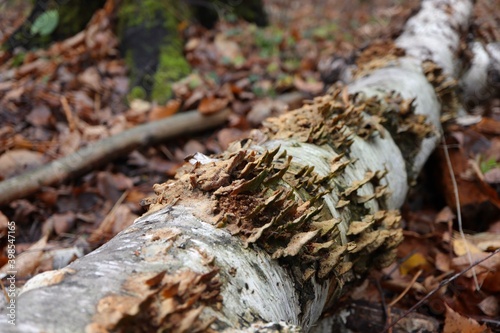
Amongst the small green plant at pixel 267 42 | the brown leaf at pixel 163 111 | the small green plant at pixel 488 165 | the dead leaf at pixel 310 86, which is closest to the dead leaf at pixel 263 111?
the dead leaf at pixel 310 86

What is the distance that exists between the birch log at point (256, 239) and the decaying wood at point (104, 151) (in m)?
1.68

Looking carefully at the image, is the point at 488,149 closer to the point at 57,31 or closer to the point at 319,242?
the point at 319,242

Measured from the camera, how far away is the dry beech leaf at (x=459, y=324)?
1781mm

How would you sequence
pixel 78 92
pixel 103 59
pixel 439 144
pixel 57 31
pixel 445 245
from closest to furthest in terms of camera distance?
pixel 445 245
pixel 439 144
pixel 78 92
pixel 103 59
pixel 57 31

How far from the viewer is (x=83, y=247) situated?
8.29ft

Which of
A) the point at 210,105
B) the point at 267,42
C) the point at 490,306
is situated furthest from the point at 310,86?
the point at 490,306

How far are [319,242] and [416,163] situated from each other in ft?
4.51

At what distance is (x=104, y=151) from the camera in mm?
3312

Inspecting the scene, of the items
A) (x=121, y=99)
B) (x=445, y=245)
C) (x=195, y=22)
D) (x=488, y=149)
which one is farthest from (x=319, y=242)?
(x=195, y=22)

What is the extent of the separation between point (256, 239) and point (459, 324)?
3.72 ft

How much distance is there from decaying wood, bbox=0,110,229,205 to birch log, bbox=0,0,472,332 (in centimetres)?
168

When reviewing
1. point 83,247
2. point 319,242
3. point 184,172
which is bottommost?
point 83,247

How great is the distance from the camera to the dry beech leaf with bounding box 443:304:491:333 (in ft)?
5.84

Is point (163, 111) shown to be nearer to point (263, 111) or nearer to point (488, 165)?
point (263, 111)
